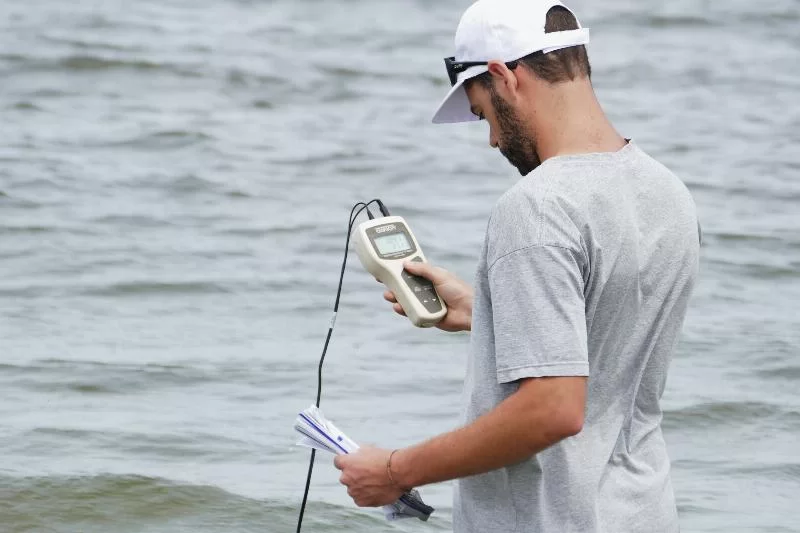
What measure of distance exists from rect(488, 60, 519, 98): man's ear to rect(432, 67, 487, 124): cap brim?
14 cm

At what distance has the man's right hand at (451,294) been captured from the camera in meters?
3.33

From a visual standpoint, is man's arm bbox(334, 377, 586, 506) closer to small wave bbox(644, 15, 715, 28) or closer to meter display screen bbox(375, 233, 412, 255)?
meter display screen bbox(375, 233, 412, 255)

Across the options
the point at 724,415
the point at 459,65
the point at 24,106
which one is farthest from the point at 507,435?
the point at 24,106

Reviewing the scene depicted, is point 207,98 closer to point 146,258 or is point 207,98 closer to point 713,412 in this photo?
point 146,258

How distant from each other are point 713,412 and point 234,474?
8.27ft

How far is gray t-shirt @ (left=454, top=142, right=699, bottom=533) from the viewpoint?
8.69 ft

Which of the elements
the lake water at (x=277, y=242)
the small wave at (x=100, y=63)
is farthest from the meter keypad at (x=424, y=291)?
the small wave at (x=100, y=63)

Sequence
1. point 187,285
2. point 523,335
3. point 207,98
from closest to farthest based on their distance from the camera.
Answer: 1. point 523,335
2. point 187,285
3. point 207,98

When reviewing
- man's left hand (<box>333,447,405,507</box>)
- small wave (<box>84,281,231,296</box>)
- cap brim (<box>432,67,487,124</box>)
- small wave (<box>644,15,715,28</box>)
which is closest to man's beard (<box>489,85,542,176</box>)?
cap brim (<box>432,67,487,124</box>)

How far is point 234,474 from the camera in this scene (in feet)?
20.9

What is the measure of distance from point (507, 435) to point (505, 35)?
796mm

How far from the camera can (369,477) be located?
2.96m

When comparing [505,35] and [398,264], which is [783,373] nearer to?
[398,264]

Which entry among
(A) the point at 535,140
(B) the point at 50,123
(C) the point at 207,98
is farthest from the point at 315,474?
(C) the point at 207,98
